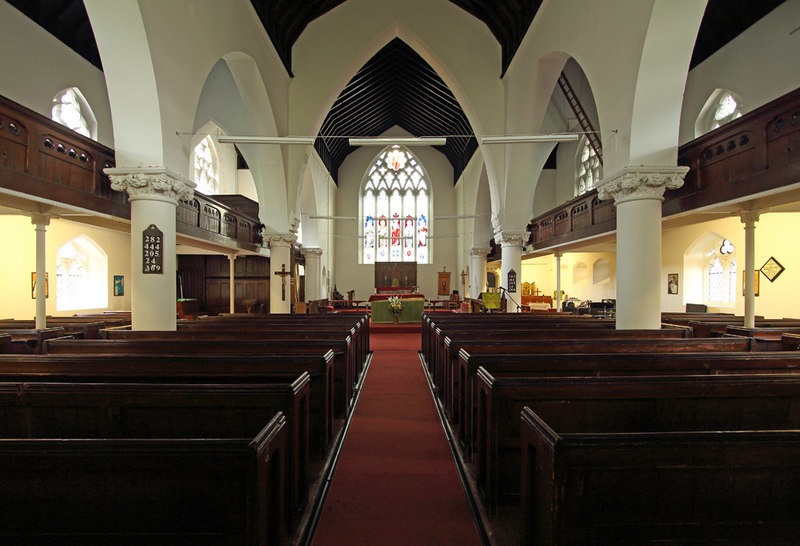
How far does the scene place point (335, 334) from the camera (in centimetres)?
457

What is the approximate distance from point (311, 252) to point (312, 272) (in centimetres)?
81

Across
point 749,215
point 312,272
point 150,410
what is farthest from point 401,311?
point 150,410

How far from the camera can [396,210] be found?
21.1m

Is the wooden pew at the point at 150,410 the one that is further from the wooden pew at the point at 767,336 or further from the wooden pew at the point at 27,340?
the wooden pew at the point at 767,336

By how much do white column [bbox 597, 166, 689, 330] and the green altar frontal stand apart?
6.38 m

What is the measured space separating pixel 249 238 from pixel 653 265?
9.20m

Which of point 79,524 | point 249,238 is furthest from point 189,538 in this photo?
point 249,238

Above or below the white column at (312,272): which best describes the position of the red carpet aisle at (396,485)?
below

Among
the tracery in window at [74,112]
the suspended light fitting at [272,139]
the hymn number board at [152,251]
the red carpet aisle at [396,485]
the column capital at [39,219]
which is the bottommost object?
the red carpet aisle at [396,485]

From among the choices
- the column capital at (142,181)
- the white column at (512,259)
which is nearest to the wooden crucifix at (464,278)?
the white column at (512,259)

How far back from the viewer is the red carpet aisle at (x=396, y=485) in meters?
2.04

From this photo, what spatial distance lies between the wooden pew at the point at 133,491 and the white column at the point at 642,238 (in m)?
4.99

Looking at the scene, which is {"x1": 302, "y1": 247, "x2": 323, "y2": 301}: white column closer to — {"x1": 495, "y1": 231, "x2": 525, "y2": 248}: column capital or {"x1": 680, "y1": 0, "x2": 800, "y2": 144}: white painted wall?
{"x1": 495, "y1": 231, "x2": 525, "y2": 248}: column capital

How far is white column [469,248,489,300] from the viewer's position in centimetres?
1631
